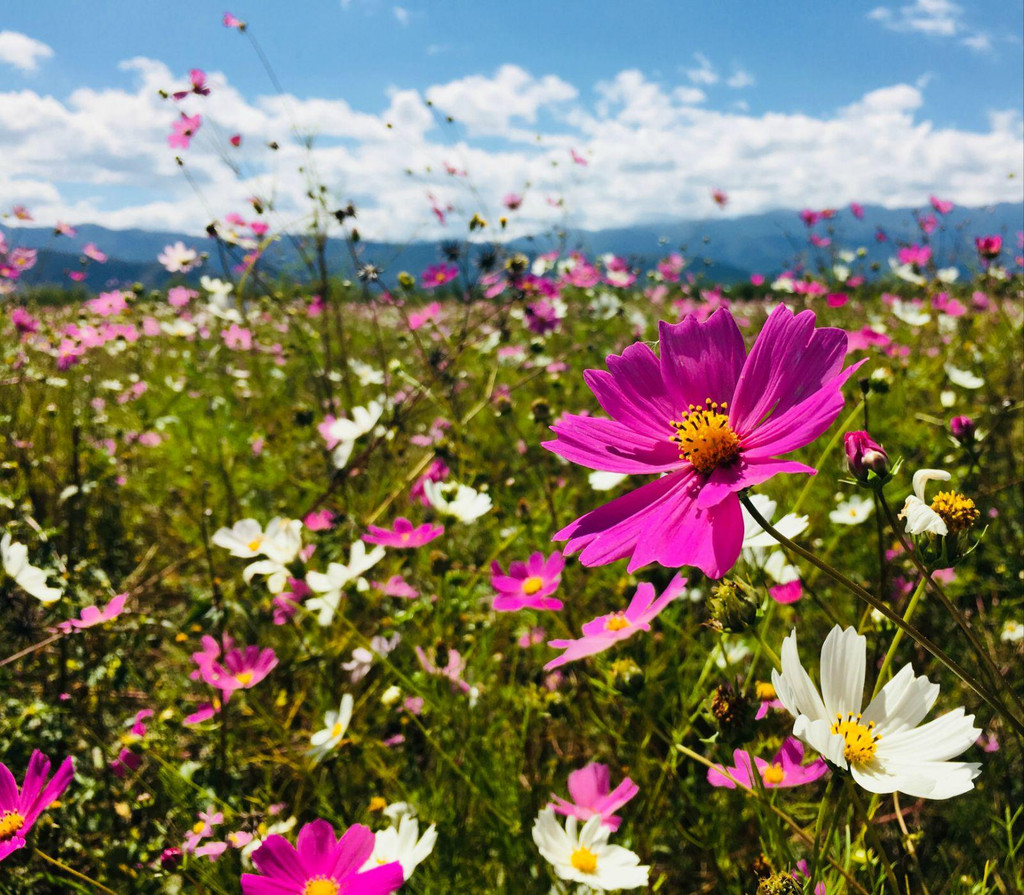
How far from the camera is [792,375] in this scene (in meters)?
0.46

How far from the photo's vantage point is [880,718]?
19.5 inches

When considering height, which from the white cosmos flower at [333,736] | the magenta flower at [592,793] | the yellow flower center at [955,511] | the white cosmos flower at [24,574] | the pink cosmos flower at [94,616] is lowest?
the magenta flower at [592,793]

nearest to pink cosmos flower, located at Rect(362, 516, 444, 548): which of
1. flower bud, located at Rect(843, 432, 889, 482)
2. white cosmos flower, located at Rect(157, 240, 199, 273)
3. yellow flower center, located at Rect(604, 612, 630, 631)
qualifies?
yellow flower center, located at Rect(604, 612, 630, 631)

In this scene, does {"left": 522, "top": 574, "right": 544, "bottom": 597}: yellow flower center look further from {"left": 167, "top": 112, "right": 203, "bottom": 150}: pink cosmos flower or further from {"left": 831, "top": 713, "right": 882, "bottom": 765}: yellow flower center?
{"left": 167, "top": 112, "right": 203, "bottom": 150}: pink cosmos flower

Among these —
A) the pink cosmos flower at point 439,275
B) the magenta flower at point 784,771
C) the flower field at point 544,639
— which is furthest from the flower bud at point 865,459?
the pink cosmos flower at point 439,275

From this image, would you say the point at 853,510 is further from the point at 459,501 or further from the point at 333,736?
the point at 333,736

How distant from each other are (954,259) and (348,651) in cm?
371

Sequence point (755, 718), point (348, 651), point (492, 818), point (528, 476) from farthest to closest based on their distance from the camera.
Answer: point (528, 476)
point (348, 651)
point (492, 818)
point (755, 718)

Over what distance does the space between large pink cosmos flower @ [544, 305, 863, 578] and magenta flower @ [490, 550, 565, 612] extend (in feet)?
1.53

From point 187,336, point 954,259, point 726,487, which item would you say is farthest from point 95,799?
point 954,259

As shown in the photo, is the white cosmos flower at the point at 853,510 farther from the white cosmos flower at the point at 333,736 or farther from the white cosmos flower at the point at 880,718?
the white cosmos flower at the point at 333,736

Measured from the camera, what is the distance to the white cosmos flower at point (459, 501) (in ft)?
3.76

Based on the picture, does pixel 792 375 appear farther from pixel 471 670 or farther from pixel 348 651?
pixel 348 651

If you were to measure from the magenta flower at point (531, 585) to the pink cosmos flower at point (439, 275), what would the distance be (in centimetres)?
156
